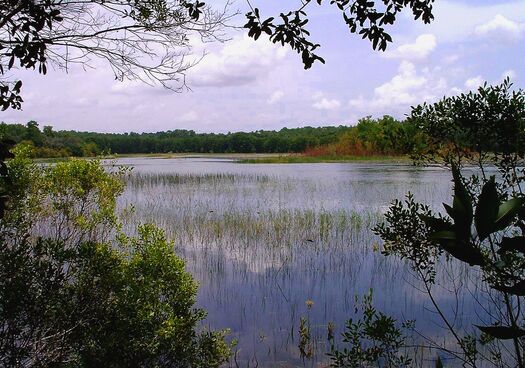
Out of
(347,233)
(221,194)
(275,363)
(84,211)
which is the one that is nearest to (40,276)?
(84,211)

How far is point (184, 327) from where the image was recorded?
409 cm

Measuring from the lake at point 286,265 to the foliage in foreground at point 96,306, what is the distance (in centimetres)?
144

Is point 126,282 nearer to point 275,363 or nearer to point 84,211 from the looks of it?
point 84,211

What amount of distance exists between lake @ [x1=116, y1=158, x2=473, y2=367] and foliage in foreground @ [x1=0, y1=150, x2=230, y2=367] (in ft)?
4.72

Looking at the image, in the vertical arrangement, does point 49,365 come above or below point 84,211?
below

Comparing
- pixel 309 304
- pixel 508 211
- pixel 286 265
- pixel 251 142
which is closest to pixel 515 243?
pixel 508 211

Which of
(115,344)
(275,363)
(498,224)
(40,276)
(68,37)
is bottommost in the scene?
(275,363)

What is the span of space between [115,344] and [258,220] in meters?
8.46

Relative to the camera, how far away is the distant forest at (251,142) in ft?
12.1

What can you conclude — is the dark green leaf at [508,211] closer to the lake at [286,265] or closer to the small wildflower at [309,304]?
the lake at [286,265]

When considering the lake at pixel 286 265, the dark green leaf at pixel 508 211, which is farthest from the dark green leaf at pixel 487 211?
the lake at pixel 286 265

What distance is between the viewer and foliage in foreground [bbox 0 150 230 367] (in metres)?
3.63

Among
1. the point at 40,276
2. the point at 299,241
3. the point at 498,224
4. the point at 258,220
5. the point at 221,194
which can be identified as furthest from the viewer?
the point at 221,194

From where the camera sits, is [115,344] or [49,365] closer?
[49,365]
